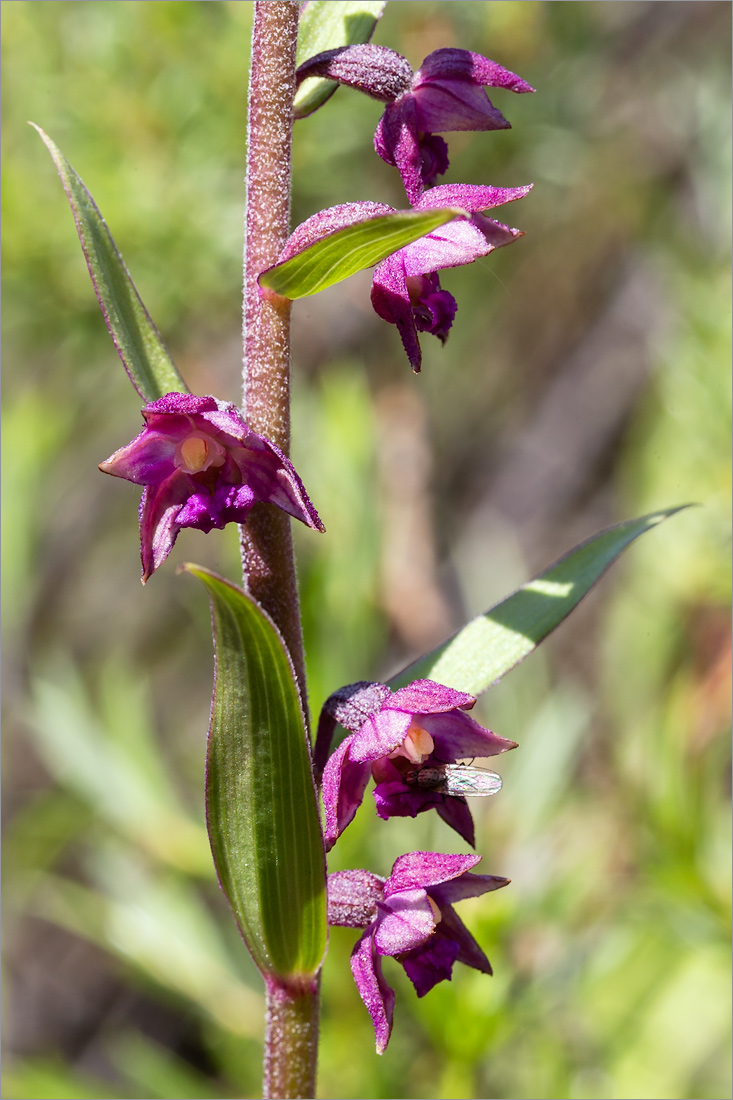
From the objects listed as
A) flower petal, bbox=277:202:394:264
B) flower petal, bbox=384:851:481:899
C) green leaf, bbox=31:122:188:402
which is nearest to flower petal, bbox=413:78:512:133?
flower petal, bbox=277:202:394:264

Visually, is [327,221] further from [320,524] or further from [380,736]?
[380,736]

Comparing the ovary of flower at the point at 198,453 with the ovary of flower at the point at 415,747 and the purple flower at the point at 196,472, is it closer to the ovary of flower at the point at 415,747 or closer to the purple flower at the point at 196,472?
the purple flower at the point at 196,472

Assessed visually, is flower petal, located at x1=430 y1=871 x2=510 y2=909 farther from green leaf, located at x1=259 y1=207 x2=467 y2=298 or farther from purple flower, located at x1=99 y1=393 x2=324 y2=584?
green leaf, located at x1=259 y1=207 x2=467 y2=298

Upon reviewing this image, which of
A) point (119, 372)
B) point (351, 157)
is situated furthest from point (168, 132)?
point (119, 372)

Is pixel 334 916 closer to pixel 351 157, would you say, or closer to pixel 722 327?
pixel 722 327

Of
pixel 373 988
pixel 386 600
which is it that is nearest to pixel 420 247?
pixel 373 988

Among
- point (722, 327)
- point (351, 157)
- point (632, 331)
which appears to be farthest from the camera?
point (632, 331)

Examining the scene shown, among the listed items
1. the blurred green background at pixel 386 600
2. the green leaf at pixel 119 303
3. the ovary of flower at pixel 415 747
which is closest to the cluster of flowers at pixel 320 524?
the ovary of flower at pixel 415 747
